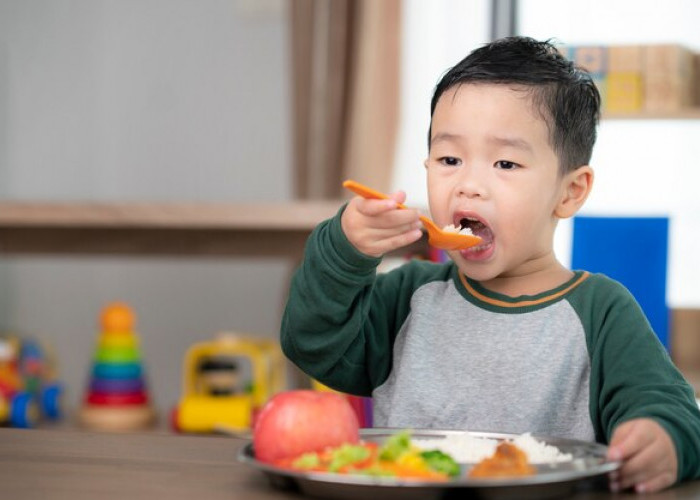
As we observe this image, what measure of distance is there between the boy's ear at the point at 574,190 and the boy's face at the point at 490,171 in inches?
2.2

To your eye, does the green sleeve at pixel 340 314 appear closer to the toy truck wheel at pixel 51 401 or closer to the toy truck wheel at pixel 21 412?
the toy truck wheel at pixel 21 412

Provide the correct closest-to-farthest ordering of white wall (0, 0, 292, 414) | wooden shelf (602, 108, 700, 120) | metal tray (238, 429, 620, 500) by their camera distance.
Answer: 1. metal tray (238, 429, 620, 500)
2. wooden shelf (602, 108, 700, 120)
3. white wall (0, 0, 292, 414)

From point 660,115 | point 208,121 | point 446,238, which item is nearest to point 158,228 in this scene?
point 208,121

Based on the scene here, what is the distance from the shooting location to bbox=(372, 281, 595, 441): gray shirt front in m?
1.03

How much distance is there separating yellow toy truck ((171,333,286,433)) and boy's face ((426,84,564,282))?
1588 millimetres

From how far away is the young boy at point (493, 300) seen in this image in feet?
3.30

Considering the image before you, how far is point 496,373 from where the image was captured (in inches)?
41.4

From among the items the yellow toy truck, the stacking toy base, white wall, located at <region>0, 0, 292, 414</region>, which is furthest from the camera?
white wall, located at <region>0, 0, 292, 414</region>

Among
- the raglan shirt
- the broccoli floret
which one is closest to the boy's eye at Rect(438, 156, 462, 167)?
the raglan shirt

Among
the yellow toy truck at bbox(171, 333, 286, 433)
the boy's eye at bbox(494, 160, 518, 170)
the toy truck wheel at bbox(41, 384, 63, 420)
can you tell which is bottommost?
the toy truck wheel at bbox(41, 384, 63, 420)

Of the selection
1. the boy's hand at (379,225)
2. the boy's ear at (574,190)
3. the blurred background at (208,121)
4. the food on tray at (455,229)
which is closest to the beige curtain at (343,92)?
the blurred background at (208,121)

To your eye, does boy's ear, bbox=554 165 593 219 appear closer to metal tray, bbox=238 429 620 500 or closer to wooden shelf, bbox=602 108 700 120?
metal tray, bbox=238 429 620 500

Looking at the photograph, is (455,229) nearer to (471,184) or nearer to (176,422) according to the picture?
(471,184)

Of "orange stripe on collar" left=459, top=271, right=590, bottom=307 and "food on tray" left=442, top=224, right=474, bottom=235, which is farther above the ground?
"food on tray" left=442, top=224, right=474, bottom=235
